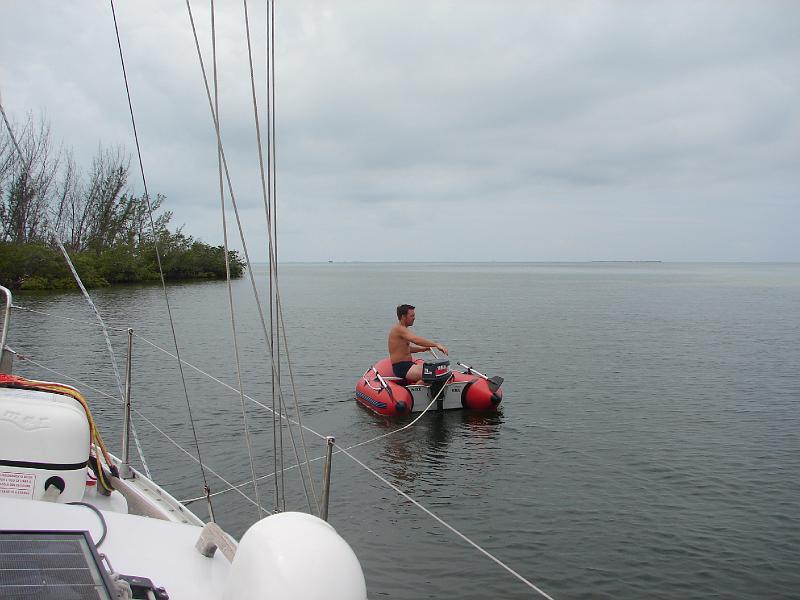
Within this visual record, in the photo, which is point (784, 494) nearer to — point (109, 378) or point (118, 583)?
point (118, 583)

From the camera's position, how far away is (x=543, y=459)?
10.2 m

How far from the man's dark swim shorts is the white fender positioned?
33.1 feet

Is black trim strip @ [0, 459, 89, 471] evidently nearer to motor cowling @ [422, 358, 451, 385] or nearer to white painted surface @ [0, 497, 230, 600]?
white painted surface @ [0, 497, 230, 600]

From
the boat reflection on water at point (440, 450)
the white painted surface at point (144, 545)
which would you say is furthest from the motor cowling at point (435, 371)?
the white painted surface at point (144, 545)

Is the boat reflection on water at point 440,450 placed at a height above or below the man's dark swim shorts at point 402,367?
below

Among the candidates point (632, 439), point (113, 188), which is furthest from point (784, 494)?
point (113, 188)

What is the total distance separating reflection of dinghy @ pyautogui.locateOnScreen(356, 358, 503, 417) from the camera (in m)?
12.1

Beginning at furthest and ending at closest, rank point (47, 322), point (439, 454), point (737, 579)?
point (47, 322) < point (439, 454) < point (737, 579)

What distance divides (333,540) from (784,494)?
8.44 metres

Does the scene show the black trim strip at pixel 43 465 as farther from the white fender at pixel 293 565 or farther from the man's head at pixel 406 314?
the man's head at pixel 406 314

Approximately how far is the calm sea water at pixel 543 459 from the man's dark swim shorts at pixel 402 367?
0.91 metres

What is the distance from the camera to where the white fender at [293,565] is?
2.21 metres

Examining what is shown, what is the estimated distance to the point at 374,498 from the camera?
332 inches

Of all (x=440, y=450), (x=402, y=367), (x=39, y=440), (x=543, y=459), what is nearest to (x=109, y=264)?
(x=402, y=367)
